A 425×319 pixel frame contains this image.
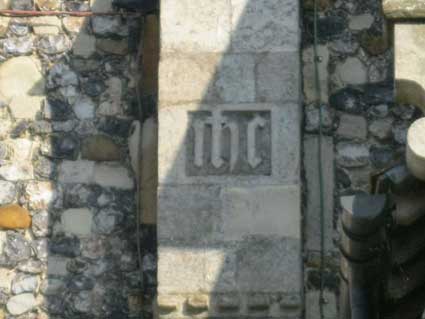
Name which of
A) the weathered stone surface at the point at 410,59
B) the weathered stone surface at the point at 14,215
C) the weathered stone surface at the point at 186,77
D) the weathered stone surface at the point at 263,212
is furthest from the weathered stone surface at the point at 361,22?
the weathered stone surface at the point at 410,59

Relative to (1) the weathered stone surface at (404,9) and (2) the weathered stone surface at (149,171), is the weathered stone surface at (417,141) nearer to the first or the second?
(1) the weathered stone surface at (404,9)

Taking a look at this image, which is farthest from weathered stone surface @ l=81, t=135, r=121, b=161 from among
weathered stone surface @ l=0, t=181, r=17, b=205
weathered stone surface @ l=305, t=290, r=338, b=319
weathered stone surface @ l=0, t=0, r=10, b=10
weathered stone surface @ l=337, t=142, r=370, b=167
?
weathered stone surface @ l=305, t=290, r=338, b=319

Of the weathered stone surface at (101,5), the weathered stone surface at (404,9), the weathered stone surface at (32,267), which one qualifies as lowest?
the weathered stone surface at (32,267)

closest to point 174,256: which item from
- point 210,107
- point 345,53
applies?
point 210,107

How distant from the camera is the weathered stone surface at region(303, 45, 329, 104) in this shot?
24.2 ft

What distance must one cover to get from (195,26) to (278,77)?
1.51ft

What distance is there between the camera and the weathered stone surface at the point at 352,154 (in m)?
7.30

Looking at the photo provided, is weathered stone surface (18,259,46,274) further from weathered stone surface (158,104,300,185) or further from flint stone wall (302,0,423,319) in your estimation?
flint stone wall (302,0,423,319)

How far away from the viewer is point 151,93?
7.62m

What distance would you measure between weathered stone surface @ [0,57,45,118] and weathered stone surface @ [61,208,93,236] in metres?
0.56

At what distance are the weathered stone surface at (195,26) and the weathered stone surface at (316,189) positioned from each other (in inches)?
25.2

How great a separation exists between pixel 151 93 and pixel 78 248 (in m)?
A: 0.84

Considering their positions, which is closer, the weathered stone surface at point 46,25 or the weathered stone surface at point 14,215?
the weathered stone surface at point 14,215

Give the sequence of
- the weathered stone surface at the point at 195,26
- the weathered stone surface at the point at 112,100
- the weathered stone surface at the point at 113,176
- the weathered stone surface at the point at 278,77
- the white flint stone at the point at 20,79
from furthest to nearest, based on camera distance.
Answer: the white flint stone at the point at 20,79
the weathered stone surface at the point at 112,100
the weathered stone surface at the point at 113,176
the weathered stone surface at the point at 195,26
the weathered stone surface at the point at 278,77
